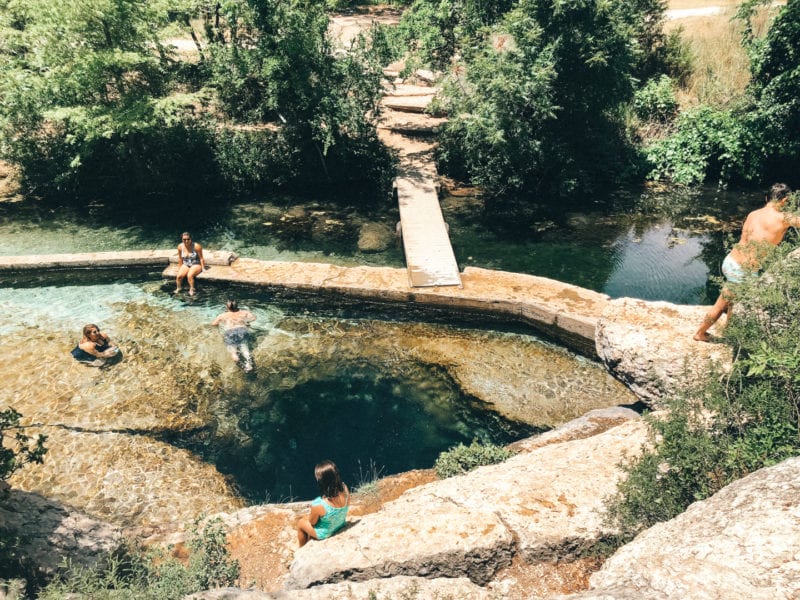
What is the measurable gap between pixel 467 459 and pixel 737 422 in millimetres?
2924

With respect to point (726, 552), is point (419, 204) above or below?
above

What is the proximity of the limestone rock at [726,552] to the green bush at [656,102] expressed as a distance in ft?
49.5

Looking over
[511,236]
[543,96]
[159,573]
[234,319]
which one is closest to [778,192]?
[511,236]

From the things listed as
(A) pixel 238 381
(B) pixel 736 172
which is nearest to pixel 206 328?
(A) pixel 238 381

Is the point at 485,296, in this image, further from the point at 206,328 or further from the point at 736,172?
the point at 736,172

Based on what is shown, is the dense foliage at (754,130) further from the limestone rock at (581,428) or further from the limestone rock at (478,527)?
the limestone rock at (478,527)

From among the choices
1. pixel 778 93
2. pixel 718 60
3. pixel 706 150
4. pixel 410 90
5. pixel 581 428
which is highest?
pixel 718 60

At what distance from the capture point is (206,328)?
929 cm

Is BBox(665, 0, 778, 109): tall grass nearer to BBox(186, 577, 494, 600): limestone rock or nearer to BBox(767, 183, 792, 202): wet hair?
BBox(767, 183, 792, 202): wet hair

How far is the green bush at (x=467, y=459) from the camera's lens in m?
6.11

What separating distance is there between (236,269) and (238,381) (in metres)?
3.17

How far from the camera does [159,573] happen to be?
194 inches

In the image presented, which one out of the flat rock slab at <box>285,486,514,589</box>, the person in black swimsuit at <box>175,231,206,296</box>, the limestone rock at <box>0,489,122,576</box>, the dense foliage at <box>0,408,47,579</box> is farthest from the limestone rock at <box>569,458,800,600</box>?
the person in black swimsuit at <box>175,231,206,296</box>

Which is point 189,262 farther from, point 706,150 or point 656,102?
point 656,102
